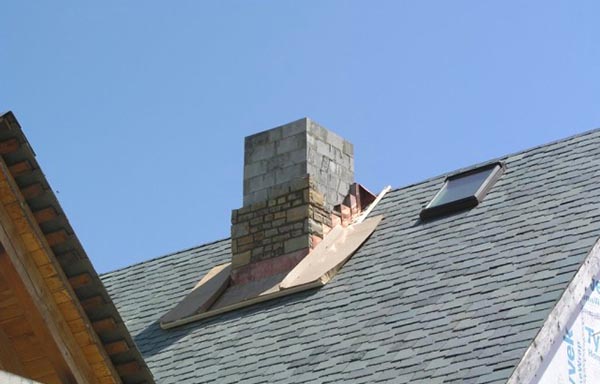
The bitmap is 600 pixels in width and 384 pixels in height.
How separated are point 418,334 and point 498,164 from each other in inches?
143

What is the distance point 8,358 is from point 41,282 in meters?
0.55

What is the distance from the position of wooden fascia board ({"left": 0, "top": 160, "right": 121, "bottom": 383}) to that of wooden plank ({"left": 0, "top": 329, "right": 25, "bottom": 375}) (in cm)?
31

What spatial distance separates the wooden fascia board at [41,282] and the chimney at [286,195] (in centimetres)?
600

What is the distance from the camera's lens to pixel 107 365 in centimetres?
1016

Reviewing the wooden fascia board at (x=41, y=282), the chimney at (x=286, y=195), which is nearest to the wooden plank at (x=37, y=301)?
the wooden fascia board at (x=41, y=282)

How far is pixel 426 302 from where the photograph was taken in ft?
45.1

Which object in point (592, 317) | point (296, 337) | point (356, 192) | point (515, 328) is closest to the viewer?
point (515, 328)

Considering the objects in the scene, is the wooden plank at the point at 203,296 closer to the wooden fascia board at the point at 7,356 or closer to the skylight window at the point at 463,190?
the skylight window at the point at 463,190

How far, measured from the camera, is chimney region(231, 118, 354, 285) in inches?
642

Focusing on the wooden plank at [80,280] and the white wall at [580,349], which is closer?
the wooden plank at [80,280]

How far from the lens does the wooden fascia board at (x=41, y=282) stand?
9742 mm

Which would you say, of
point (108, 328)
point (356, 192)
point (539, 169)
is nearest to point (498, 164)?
point (539, 169)

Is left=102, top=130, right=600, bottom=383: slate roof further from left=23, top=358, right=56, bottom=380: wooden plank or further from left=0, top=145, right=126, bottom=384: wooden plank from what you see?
left=23, top=358, right=56, bottom=380: wooden plank

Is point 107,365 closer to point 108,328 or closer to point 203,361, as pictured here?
point 108,328
